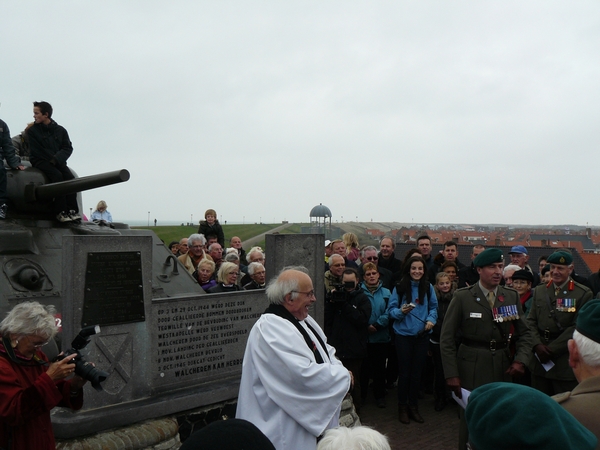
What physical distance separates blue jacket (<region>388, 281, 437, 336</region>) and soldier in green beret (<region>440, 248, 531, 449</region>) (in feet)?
5.34

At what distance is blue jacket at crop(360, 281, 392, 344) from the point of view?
24.8 feet

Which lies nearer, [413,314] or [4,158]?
[4,158]

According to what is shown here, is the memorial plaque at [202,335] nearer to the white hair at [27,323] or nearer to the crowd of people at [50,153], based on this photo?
the white hair at [27,323]

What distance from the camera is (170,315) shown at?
5469mm

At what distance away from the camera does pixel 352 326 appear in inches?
284

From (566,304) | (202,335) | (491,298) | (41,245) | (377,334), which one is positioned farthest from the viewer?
(377,334)

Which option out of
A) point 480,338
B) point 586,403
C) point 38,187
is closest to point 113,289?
point 38,187

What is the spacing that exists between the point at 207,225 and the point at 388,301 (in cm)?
513

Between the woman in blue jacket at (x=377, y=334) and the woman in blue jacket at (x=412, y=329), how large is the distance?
37 cm

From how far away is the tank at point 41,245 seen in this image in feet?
18.8

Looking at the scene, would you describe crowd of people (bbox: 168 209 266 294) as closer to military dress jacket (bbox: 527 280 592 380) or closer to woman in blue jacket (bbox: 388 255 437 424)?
woman in blue jacket (bbox: 388 255 437 424)

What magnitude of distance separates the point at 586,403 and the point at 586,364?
384 millimetres

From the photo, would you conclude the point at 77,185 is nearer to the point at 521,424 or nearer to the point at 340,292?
the point at 340,292

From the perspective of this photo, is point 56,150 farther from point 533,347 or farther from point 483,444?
point 483,444
